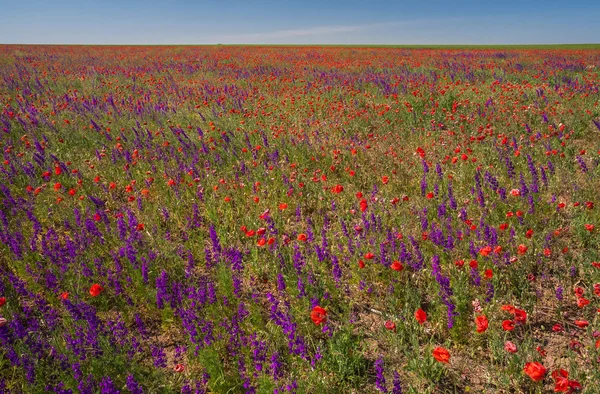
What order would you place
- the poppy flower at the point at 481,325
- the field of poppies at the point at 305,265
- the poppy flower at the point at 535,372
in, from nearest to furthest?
the poppy flower at the point at 535,372, the poppy flower at the point at 481,325, the field of poppies at the point at 305,265

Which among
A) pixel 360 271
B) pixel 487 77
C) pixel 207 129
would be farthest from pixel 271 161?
pixel 487 77

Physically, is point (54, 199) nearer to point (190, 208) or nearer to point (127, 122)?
point (190, 208)

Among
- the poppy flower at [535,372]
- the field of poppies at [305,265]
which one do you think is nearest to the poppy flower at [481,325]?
the field of poppies at [305,265]

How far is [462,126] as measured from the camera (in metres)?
6.96

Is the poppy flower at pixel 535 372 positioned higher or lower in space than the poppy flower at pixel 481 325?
higher

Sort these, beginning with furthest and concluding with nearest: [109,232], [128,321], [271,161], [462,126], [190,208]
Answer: [462,126] < [271,161] < [190,208] < [109,232] < [128,321]

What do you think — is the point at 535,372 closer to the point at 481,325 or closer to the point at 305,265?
the point at 481,325

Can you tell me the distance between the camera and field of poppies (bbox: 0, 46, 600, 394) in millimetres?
2322

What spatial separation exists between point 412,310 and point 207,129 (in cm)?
574

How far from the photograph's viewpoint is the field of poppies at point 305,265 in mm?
2322

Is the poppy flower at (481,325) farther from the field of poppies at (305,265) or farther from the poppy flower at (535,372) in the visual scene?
the poppy flower at (535,372)

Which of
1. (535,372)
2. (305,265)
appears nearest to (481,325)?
(535,372)

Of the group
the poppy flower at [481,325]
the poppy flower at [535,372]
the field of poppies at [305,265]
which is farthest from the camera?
the field of poppies at [305,265]

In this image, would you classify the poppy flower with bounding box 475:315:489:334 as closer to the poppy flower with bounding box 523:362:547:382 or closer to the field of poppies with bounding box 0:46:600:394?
the field of poppies with bounding box 0:46:600:394
